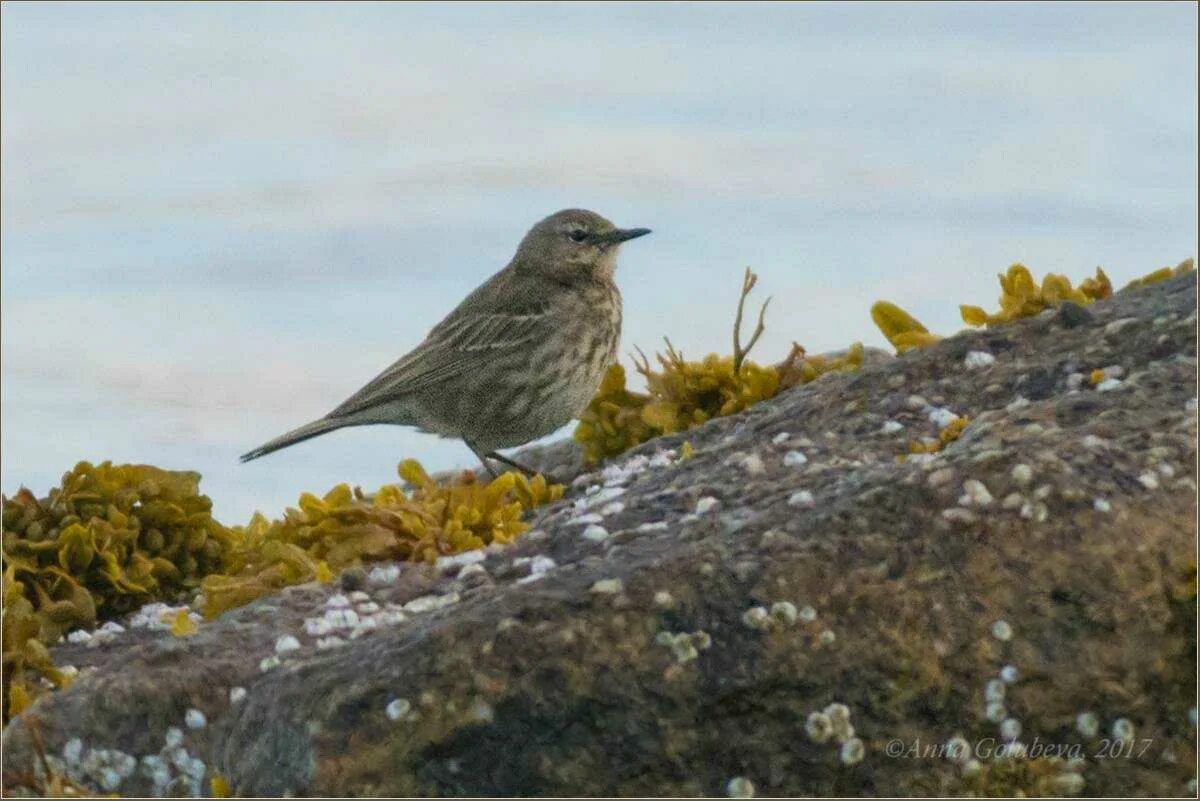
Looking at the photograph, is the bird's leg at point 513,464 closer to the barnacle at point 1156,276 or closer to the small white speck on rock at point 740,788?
the barnacle at point 1156,276

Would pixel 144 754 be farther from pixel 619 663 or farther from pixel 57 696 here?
pixel 619 663

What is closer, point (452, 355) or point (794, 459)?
point (794, 459)

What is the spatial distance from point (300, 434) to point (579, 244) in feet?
7.54

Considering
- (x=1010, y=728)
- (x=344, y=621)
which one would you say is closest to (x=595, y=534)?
(x=344, y=621)

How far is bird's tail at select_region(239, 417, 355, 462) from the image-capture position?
11.1m

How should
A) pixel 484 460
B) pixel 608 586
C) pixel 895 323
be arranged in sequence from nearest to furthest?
pixel 608 586
pixel 895 323
pixel 484 460

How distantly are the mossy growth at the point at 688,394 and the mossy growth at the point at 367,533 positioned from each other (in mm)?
1382

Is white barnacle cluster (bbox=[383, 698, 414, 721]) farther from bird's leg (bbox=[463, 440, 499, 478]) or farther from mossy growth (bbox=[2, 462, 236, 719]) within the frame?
bird's leg (bbox=[463, 440, 499, 478])

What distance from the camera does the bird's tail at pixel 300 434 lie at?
36.3 ft

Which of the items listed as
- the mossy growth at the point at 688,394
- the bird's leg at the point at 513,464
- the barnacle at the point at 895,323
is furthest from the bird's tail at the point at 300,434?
the barnacle at the point at 895,323

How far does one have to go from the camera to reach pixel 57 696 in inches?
210

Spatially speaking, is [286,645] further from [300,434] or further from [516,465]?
[300,434]

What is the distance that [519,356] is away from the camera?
11141 mm

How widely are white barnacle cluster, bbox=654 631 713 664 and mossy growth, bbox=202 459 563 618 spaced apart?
1.59m
